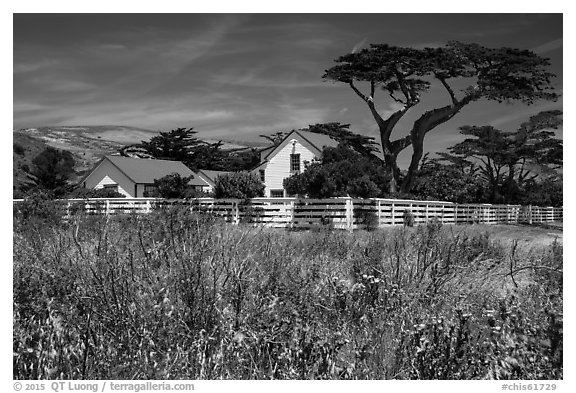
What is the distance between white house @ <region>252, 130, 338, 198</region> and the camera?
2700cm

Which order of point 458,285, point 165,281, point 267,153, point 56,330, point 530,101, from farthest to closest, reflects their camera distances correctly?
point 267,153 → point 530,101 → point 458,285 → point 165,281 → point 56,330

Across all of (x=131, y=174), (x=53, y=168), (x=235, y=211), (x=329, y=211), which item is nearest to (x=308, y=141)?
(x=235, y=211)

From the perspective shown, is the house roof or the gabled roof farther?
the house roof

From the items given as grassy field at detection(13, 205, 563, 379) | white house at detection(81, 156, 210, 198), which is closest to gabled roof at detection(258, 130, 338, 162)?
white house at detection(81, 156, 210, 198)

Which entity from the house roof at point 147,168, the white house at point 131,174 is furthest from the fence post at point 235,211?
the white house at point 131,174

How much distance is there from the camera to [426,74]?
1906 centimetres

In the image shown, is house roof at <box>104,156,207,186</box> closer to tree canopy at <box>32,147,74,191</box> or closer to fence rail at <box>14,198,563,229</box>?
tree canopy at <box>32,147,74,191</box>

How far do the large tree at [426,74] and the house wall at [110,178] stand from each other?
539 inches

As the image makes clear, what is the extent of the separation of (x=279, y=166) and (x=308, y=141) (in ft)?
6.63

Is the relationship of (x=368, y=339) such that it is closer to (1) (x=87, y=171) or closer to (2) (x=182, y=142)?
(2) (x=182, y=142)

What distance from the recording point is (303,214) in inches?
705

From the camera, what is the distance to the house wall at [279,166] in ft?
89.6

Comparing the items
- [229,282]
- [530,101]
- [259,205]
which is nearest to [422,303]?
[229,282]
